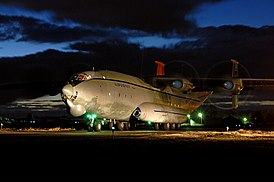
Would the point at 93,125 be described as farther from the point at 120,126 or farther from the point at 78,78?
the point at 78,78

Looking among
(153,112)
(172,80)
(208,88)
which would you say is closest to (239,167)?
(153,112)

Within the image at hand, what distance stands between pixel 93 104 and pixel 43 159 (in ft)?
66.0

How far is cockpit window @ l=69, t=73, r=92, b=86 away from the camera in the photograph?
34.0 metres

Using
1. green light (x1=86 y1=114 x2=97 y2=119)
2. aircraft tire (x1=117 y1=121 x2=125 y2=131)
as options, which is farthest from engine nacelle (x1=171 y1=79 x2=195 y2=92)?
green light (x1=86 y1=114 x2=97 y2=119)

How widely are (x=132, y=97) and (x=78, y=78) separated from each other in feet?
22.7

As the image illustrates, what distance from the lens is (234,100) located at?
46.8 meters

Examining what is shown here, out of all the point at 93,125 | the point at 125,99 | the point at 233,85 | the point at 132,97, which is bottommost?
the point at 93,125

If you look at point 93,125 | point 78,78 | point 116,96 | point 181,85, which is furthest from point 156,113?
point 78,78

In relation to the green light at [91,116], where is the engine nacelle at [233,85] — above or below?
above

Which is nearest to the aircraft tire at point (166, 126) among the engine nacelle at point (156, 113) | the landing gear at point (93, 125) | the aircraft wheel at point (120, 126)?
the engine nacelle at point (156, 113)

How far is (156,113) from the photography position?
42.3 metres

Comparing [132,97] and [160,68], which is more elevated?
[160,68]

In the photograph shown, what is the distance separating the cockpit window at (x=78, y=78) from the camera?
111 feet

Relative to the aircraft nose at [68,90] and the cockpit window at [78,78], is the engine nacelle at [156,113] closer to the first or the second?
the cockpit window at [78,78]
